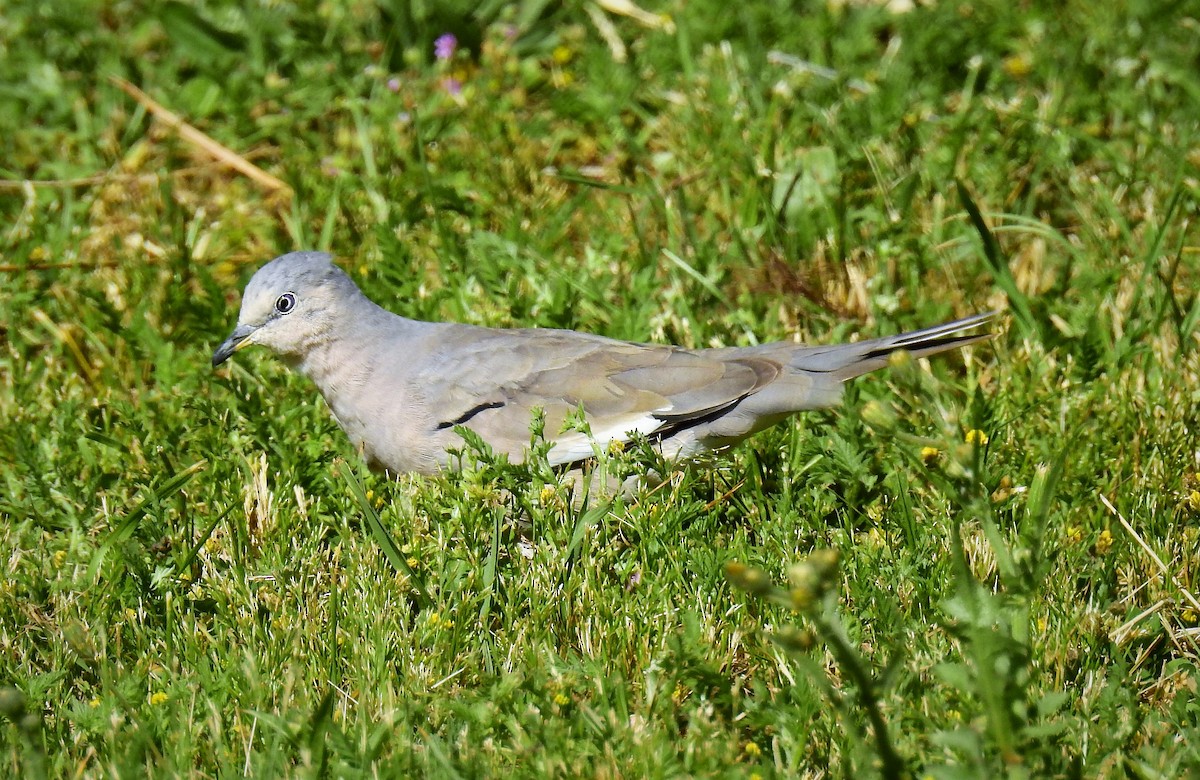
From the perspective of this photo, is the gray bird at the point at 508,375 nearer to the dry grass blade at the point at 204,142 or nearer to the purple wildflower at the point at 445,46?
the dry grass blade at the point at 204,142

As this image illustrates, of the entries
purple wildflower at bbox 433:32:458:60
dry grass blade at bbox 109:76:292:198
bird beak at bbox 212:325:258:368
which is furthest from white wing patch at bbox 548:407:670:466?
purple wildflower at bbox 433:32:458:60

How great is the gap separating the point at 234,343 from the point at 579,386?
1242mm

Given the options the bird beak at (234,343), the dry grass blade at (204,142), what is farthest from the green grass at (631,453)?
the bird beak at (234,343)

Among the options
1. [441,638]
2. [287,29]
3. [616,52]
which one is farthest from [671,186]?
[441,638]

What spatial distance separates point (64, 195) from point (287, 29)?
4.64 feet

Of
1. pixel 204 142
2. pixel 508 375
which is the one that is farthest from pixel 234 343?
pixel 204 142

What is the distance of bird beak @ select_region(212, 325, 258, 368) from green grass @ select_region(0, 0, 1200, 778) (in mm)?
180

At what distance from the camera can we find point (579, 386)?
426 cm

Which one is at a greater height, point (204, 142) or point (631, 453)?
point (204, 142)

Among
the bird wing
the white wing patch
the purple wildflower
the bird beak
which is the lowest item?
the white wing patch

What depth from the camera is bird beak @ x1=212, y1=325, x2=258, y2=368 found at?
4.49 m

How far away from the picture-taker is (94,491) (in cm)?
412

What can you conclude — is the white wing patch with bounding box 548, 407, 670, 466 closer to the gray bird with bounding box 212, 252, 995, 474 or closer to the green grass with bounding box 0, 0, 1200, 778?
the gray bird with bounding box 212, 252, 995, 474

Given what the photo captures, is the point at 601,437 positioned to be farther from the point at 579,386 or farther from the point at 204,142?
the point at 204,142
